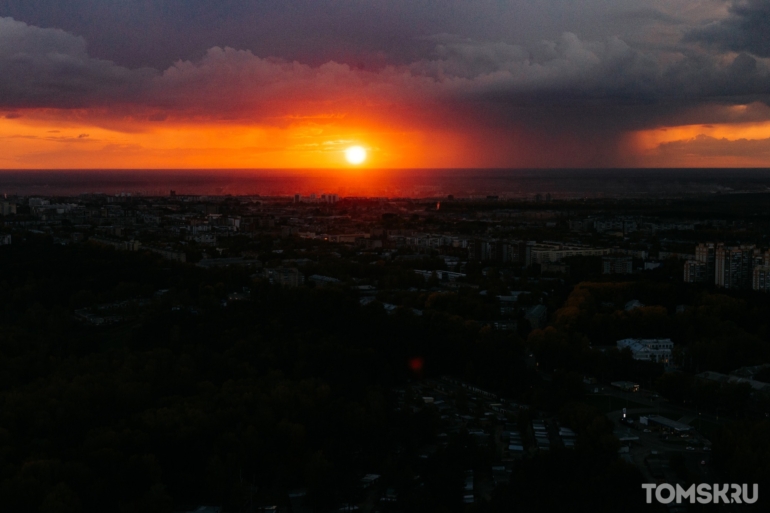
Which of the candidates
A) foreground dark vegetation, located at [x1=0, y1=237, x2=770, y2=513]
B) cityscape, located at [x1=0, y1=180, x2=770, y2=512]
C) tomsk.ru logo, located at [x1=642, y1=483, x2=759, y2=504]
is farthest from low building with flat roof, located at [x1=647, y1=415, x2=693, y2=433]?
tomsk.ru logo, located at [x1=642, y1=483, x2=759, y2=504]

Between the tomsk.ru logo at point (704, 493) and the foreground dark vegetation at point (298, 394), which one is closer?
the tomsk.ru logo at point (704, 493)

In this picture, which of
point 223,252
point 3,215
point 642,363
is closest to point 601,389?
point 642,363

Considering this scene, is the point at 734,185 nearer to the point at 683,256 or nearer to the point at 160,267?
the point at 683,256

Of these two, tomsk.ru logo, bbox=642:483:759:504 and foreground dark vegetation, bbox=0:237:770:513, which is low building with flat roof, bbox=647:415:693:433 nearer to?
foreground dark vegetation, bbox=0:237:770:513

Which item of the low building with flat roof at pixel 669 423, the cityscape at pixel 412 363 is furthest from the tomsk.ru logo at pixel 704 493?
the low building with flat roof at pixel 669 423

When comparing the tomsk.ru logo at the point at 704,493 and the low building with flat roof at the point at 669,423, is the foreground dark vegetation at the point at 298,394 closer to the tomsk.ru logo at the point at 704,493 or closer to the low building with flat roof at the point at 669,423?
the tomsk.ru logo at the point at 704,493
